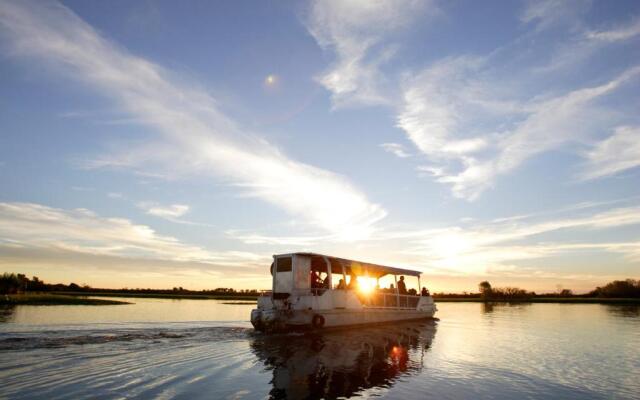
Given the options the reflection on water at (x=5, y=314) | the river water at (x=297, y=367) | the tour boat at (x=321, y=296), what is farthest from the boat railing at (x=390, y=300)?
the reflection on water at (x=5, y=314)

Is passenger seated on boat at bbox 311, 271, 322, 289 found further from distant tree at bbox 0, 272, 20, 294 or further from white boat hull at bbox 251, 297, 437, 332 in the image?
distant tree at bbox 0, 272, 20, 294

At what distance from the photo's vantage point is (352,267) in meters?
30.6

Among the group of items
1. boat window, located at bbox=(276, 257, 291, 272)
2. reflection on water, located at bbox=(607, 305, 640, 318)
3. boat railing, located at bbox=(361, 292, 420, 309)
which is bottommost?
reflection on water, located at bbox=(607, 305, 640, 318)

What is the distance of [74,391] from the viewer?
31.1 ft

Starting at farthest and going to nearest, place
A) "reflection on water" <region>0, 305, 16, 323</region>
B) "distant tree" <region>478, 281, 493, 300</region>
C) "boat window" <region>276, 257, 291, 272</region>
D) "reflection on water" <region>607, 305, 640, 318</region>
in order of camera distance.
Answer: "distant tree" <region>478, 281, 493, 300</region>, "reflection on water" <region>607, 305, 640, 318</region>, "reflection on water" <region>0, 305, 16, 323</region>, "boat window" <region>276, 257, 291, 272</region>

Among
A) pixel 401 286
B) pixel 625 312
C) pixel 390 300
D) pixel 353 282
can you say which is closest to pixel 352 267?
pixel 353 282

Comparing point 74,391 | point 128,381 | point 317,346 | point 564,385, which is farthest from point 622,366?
point 74,391

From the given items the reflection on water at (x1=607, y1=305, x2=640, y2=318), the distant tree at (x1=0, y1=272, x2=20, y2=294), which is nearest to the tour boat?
the reflection on water at (x1=607, y1=305, x2=640, y2=318)

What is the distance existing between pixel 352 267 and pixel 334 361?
1583cm

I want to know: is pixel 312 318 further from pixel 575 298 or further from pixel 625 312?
pixel 575 298

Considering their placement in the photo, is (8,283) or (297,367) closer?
(297,367)

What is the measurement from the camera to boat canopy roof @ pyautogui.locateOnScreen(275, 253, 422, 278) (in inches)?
1082

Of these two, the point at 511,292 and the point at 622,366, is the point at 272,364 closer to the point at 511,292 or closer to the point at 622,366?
the point at 622,366

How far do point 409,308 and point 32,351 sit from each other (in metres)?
29.6
